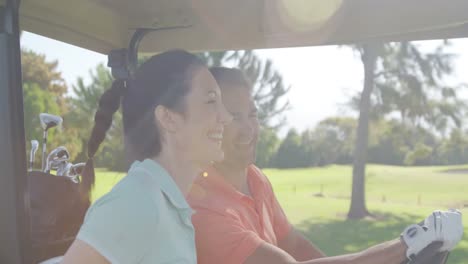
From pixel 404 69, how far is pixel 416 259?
10.3m

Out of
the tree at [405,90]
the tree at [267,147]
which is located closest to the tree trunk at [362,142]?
the tree at [405,90]

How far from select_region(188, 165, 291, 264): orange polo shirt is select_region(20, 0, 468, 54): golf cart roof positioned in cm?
55

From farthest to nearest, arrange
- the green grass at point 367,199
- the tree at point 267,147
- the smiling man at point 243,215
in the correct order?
the tree at point 267,147 → the green grass at point 367,199 → the smiling man at point 243,215

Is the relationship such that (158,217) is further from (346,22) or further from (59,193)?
(346,22)

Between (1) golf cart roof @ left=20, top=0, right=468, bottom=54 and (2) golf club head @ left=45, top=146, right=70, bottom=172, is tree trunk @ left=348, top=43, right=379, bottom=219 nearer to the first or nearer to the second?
(1) golf cart roof @ left=20, top=0, right=468, bottom=54

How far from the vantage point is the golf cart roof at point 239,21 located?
1.78 metres

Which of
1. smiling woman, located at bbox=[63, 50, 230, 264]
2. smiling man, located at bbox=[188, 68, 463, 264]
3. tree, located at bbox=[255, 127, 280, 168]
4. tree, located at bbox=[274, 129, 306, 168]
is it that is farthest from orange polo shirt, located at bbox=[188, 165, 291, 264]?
tree, located at bbox=[274, 129, 306, 168]

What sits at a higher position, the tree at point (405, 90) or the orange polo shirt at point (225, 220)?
the tree at point (405, 90)

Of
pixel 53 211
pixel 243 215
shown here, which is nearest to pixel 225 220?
pixel 243 215

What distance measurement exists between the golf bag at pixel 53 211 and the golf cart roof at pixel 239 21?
1.66 ft

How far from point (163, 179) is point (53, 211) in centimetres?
69

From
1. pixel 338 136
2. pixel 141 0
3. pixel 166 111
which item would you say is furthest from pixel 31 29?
pixel 338 136

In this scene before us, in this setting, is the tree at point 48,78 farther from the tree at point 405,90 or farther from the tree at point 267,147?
the tree at point 405,90

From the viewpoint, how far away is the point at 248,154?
2.03 m
